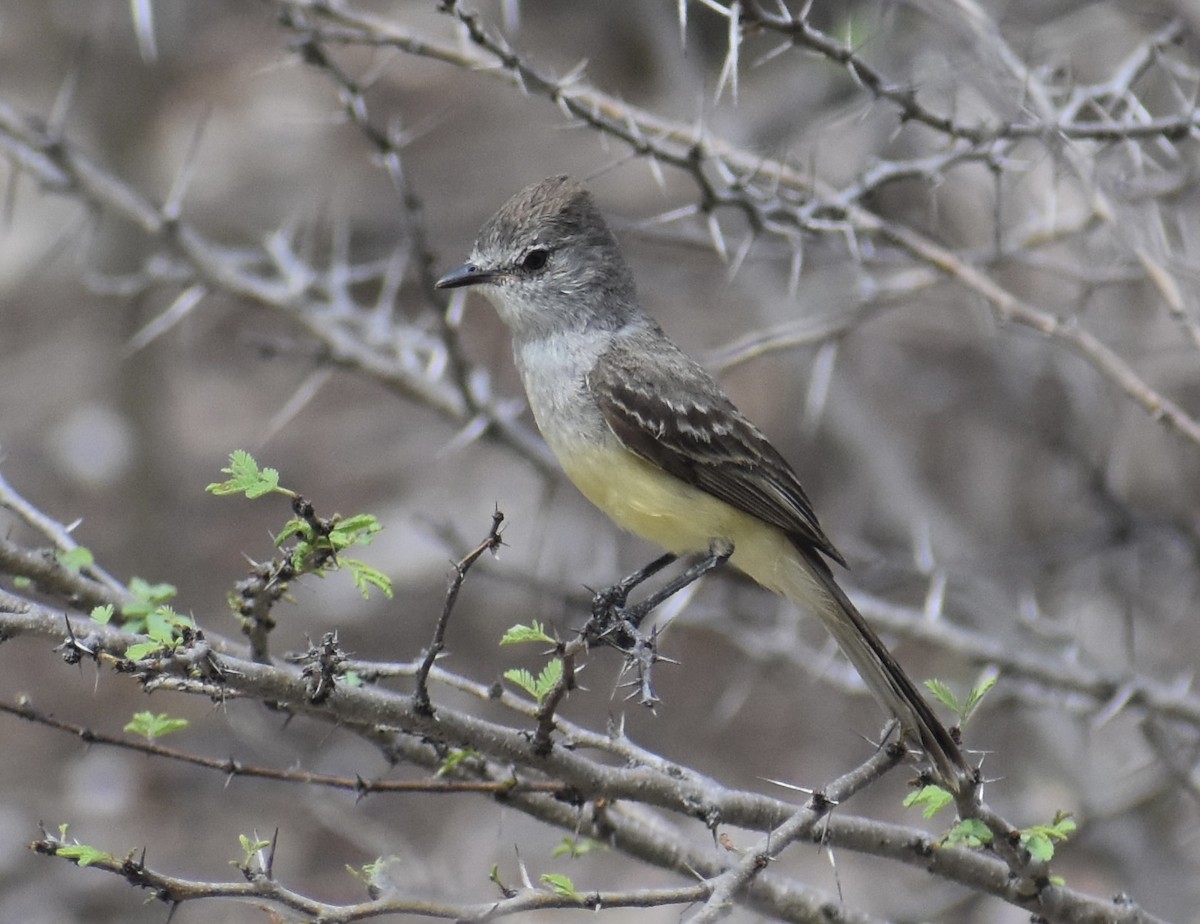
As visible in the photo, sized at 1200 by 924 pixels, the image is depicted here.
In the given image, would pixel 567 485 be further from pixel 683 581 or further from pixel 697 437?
pixel 683 581

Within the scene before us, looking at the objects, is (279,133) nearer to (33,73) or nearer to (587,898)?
(33,73)

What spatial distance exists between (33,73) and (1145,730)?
892cm

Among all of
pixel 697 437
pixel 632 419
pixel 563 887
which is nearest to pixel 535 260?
pixel 632 419

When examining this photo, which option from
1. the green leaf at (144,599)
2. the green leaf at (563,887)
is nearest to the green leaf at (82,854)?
the green leaf at (144,599)

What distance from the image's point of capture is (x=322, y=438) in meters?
10.2

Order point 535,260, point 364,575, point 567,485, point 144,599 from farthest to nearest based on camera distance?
point 567,485 < point 535,260 < point 144,599 < point 364,575

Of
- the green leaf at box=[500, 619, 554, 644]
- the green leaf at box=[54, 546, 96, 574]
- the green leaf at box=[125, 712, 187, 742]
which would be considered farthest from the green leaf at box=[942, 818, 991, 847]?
the green leaf at box=[54, 546, 96, 574]

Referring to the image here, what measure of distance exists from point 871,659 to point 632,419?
43.8 inches

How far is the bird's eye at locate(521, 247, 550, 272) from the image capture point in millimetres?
5137

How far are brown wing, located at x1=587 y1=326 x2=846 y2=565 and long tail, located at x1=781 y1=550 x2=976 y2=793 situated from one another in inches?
5.6

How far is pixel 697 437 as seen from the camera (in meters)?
4.77

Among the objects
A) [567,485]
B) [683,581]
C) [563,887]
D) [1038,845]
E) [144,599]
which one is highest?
[567,485]

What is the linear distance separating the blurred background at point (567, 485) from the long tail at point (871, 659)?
2.46 ft

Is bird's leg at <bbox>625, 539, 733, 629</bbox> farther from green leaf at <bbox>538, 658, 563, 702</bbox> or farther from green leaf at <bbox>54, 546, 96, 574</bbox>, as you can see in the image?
green leaf at <bbox>54, 546, 96, 574</bbox>
